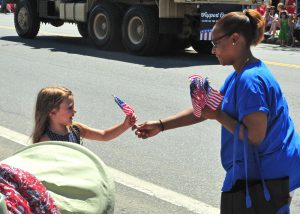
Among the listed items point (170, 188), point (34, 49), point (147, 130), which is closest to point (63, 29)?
point (34, 49)

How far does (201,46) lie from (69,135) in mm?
11917

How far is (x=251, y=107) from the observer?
288 cm

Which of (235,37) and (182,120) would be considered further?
(182,120)

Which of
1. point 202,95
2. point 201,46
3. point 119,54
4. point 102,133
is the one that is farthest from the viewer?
point 201,46

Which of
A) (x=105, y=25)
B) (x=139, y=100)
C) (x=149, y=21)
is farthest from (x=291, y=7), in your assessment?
(x=139, y=100)

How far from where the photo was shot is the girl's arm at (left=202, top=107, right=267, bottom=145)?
2.89 meters

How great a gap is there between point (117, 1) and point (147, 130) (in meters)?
12.4

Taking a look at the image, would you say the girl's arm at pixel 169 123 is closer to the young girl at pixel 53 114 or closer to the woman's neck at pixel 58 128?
the young girl at pixel 53 114

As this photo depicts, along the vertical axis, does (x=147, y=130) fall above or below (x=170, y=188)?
above

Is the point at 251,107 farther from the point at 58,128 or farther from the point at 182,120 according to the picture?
the point at 58,128

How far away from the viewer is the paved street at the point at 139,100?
546 cm

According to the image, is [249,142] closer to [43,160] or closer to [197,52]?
[43,160]

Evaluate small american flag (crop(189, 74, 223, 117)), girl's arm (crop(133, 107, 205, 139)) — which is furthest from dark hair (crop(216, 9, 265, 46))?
girl's arm (crop(133, 107, 205, 139))

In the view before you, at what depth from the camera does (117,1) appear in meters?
15.6
